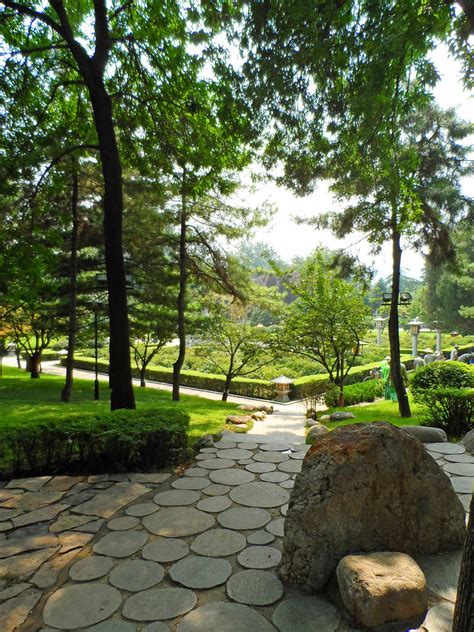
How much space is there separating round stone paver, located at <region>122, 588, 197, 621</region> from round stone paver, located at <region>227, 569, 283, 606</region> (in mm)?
256

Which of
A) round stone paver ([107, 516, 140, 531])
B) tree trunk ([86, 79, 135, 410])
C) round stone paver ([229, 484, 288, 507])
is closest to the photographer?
round stone paver ([107, 516, 140, 531])

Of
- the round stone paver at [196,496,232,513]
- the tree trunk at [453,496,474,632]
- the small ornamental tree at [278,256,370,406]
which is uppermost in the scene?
the small ornamental tree at [278,256,370,406]

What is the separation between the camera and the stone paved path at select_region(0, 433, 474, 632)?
2076 millimetres

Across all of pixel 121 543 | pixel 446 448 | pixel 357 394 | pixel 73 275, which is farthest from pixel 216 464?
pixel 357 394

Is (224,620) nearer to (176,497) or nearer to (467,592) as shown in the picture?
(467,592)

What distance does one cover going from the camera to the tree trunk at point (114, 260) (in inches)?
235

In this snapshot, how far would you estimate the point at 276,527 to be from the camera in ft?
9.98

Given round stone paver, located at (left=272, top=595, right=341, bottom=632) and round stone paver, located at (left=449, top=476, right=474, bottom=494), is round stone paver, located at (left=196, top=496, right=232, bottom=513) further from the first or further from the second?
round stone paver, located at (left=449, top=476, right=474, bottom=494)

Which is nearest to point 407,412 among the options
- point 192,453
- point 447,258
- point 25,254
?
point 447,258

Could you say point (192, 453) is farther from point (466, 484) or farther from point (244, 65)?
point (244, 65)

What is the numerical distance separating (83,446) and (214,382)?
538 inches

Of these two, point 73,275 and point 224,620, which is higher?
point 73,275

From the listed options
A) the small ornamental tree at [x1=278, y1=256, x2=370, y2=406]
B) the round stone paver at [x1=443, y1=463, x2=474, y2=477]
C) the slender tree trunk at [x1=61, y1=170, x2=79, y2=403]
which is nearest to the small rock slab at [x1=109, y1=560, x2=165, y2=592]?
the round stone paver at [x1=443, y1=463, x2=474, y2=477]

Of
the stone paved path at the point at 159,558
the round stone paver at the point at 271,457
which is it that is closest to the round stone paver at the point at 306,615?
the stone paved path at the point at 159,558
